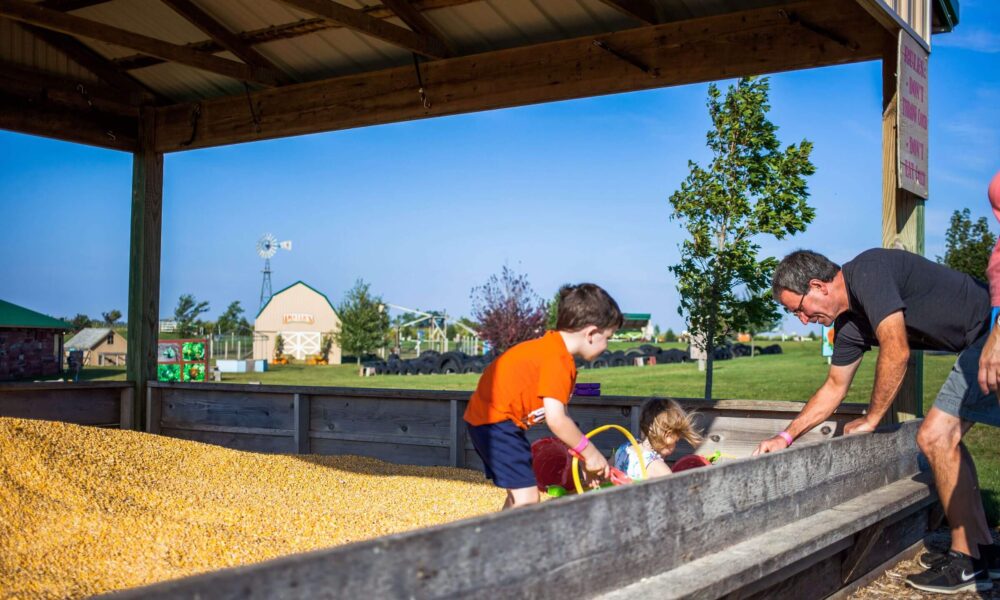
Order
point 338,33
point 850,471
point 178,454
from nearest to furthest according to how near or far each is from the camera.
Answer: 1. point 850,471
2. point 178,454
3. point 338,33

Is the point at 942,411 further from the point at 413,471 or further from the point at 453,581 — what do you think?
the point at 413,471

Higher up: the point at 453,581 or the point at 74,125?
the point at 74,125

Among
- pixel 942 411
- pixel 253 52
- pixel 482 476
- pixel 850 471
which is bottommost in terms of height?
pixel 482 476

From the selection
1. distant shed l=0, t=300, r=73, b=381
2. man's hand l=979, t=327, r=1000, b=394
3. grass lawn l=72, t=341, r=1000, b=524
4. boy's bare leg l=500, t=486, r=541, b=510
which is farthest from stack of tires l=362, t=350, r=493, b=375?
man's hand l=979, t=327, r=1000, b=394

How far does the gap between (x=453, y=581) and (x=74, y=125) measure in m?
6.43

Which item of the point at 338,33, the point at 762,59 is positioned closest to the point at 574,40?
the point at 762,59

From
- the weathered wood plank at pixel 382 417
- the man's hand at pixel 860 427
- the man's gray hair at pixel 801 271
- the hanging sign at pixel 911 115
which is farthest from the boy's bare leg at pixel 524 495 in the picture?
the weathered wood plank at pixel 382 417

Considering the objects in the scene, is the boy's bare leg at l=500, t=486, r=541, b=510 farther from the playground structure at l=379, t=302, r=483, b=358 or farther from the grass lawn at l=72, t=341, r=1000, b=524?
the playground structure at l=379, t=302, r=483, b=358

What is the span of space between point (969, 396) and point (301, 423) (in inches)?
177

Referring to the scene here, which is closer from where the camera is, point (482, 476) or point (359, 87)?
point (482, 476)

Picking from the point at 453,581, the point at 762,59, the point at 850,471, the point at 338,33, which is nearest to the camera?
the point at 453,581

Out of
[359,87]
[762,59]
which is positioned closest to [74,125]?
[359,87]

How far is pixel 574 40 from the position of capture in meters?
5.75

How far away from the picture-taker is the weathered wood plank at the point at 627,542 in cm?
147
